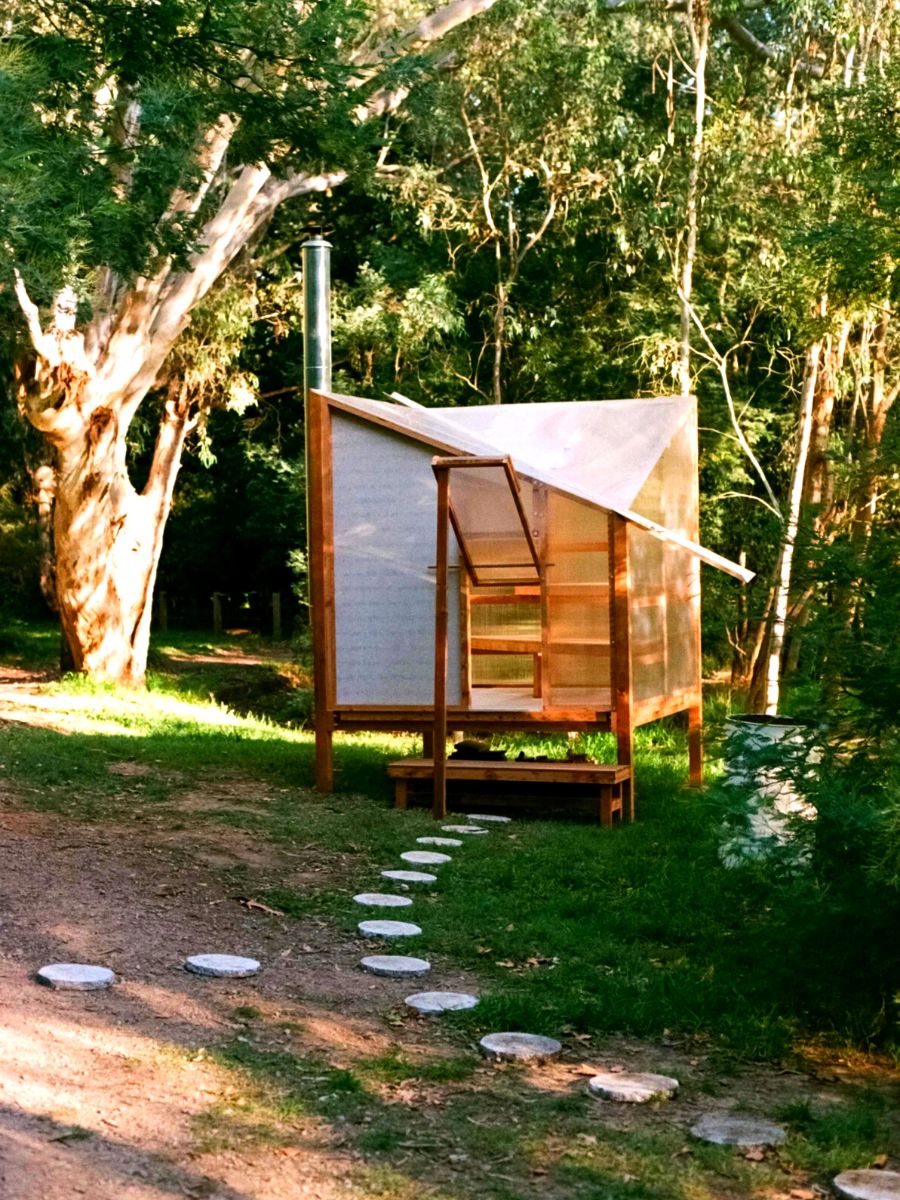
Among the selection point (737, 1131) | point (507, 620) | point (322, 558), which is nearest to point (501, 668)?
point (507, 620)

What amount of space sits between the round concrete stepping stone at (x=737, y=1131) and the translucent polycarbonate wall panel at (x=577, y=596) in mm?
6438

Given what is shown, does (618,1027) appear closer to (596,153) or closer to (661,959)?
(661,959)

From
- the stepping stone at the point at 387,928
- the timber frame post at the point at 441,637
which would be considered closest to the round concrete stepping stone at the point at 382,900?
the stepping stone at the point at 387,928

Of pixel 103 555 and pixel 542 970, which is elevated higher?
pixel 103 555

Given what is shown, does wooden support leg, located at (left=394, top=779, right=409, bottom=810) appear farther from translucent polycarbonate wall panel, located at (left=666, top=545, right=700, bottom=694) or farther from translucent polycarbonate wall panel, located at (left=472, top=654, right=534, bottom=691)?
translucent polycarbonate wall panel, located at (left=472, top=654, right=534, bottom=691)

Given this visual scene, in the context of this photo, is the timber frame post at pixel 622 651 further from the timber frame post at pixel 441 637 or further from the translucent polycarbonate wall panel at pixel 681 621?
the translucent polycarbonate wall panel at pixel 681 621

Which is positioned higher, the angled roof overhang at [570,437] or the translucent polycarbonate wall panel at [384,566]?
the angled roof overhang at [570,437]

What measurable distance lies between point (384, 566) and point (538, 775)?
5.03 feet

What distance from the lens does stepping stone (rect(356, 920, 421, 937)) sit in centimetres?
531

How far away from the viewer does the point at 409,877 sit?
6.34 m

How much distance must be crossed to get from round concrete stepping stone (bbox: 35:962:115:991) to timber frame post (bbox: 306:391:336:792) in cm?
414

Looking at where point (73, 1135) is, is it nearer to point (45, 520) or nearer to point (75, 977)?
point (75, 977)

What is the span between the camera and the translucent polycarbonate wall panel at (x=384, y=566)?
8.45 metres

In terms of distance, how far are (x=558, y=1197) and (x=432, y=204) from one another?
1442 centimetres
